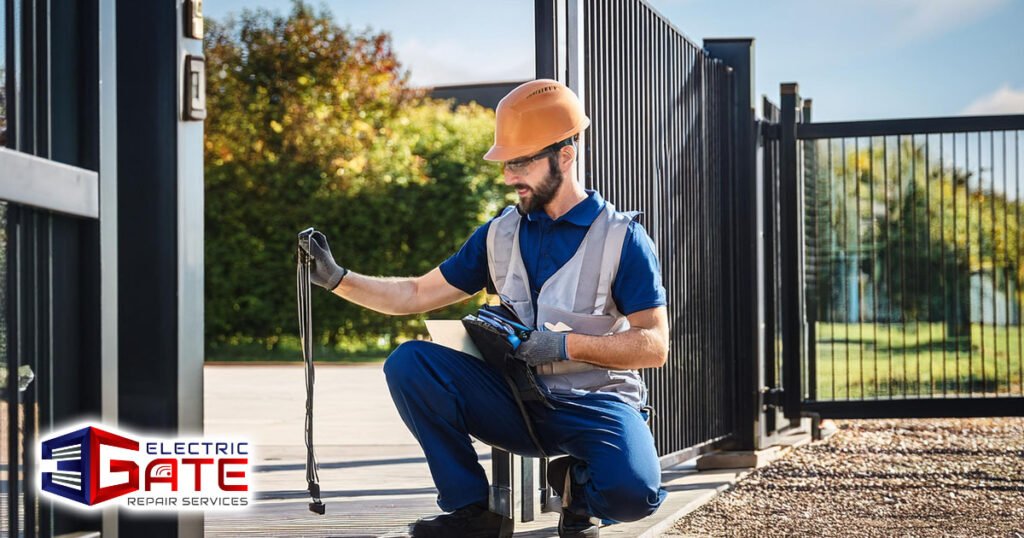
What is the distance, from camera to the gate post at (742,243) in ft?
23.9

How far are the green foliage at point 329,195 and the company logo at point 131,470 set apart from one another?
15.8m

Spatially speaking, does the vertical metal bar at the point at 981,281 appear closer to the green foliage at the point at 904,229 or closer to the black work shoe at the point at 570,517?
the green foliage at the point at 904,229

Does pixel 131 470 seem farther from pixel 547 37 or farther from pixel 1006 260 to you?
pixel 1006 260

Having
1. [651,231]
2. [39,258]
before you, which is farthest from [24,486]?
[651,231]

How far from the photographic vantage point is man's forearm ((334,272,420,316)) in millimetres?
4117

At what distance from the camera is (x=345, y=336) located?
64.4 ft

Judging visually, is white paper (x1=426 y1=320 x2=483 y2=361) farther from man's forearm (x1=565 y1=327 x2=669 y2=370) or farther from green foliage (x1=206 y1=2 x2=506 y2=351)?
green foliage (x1=206 y1=2 x2=506 y2=351)

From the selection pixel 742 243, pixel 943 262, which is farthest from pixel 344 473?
pixel 943 262

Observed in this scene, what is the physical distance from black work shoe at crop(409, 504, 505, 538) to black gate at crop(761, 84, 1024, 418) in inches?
172

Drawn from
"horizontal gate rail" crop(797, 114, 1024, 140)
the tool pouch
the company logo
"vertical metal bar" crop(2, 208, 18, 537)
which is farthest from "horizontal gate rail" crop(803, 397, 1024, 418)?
"vertical metal bar" crop(2, 208, 18, 537)

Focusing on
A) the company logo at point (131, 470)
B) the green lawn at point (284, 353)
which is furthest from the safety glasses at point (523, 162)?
the green lawn at point (284, 353)

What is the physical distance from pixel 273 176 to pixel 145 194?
56.2 feet

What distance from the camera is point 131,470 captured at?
10.4ft

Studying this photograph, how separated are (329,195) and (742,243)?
12.9 m
